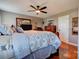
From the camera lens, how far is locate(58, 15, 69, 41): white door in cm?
558

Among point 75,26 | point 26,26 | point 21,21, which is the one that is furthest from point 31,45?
point 26,26

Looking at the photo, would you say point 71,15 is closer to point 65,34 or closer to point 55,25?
point 65,34

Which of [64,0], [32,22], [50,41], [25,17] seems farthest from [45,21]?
[50,41]

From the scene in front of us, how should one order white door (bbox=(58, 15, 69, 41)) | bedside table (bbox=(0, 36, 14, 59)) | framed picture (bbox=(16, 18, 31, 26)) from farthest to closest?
1. framed picture (bbox=(16, 18, 31, 26))
2. white door (bbox=(58, 15, 69, 41))
3. bedside table (bbox=(0, 36, 14, 59))

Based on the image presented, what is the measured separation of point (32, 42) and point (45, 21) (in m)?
6.82

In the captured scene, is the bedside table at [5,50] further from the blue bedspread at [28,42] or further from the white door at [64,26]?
the white door at [64,26]

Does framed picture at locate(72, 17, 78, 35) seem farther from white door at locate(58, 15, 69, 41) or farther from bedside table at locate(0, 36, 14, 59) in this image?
bedside table at locate(0, 36, 14, 59)

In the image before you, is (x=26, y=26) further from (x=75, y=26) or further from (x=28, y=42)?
(x=28, y=42)

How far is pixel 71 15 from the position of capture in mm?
5340

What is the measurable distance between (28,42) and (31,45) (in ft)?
0.47

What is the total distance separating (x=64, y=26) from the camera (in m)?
5.86

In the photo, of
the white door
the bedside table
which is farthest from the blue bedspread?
the white door

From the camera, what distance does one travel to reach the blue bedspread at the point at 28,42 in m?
1.72

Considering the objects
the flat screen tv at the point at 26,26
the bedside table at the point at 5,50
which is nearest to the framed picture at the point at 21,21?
the flat screen tv at the point at 26,26
